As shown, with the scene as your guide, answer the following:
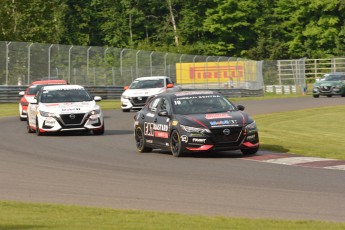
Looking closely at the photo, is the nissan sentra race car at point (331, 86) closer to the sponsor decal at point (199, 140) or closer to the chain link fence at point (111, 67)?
the chain link fence at point (111, 67)

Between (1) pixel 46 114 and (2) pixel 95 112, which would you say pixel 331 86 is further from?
(1) pixel 46 114

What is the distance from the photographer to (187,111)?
72.8 ft

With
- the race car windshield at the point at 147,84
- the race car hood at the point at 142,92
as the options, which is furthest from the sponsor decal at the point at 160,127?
the race car windshield at the point at 147,84

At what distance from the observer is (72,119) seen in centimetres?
2886

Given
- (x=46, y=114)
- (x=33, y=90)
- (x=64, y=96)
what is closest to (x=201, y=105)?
(x=46, y=114)

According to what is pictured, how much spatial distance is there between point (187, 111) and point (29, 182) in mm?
6066

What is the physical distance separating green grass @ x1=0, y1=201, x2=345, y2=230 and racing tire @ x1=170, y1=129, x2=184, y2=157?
8572 mm

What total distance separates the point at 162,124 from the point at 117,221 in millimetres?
10751

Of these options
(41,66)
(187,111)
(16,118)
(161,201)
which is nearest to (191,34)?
(41,66)

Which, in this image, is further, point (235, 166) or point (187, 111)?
point (187, 111)

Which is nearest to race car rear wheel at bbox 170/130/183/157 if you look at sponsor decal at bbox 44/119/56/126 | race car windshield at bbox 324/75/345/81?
sponsor decal at bbox 44/119/56/126

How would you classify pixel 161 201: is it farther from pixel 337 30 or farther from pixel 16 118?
pixel 337 30

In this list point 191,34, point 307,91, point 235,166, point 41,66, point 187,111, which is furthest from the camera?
point 191,34

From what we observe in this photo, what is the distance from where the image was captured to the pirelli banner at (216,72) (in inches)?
2638
